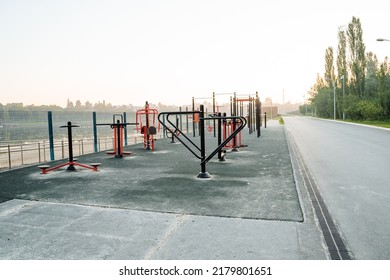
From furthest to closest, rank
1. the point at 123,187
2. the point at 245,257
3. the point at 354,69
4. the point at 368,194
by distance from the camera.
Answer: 1. the point at 354,69
2. the point at 123,187
3. the point at 368,194
4. the point at 245,257

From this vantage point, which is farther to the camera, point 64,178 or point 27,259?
point 64,178

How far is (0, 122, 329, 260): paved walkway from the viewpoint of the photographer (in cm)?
329

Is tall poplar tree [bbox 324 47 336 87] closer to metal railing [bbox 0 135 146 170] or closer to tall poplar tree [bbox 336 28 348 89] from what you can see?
tall poplar tree [bbox 336 28 348 89]

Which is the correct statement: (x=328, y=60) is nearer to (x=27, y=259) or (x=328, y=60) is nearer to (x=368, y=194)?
(x=368, y=194)

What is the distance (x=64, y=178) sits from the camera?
7.26 metres

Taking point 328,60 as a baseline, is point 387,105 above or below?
below

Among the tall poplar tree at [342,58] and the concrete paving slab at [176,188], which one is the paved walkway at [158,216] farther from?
the tall poplar tree at [342,58]

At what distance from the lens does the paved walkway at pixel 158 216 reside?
10.8 ft

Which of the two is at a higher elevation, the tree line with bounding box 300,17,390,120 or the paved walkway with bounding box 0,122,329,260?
the tree line with bounding box 300,17,390,120

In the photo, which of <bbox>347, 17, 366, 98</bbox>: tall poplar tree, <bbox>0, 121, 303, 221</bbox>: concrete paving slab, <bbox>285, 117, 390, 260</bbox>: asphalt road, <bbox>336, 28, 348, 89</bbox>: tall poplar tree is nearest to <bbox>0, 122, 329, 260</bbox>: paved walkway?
<bbox>0, 121, 303, 221</bbox>: concrete paving slab

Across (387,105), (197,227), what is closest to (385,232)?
(197,227)

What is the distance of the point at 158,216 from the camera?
4.36 m

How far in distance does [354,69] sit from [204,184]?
44604 millimetres

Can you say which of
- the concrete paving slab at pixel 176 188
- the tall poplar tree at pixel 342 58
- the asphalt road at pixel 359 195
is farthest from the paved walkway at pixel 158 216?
the tall poplar tree at pixel 342 58
